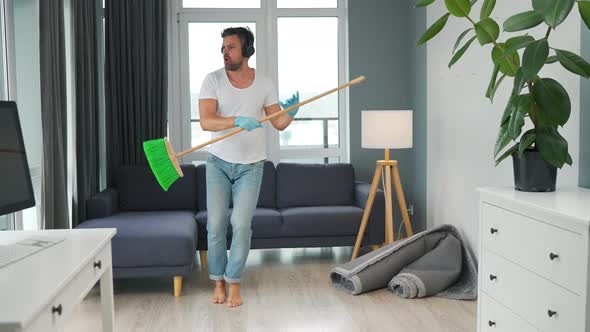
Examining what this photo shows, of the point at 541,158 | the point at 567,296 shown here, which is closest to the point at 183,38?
the point at 541,158

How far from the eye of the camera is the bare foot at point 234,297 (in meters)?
3.86

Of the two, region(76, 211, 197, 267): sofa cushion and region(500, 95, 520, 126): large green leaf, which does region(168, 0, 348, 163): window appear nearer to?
region(76, 211, 197, 267): sofa cushion

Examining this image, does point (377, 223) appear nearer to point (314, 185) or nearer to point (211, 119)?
point (314, 185)

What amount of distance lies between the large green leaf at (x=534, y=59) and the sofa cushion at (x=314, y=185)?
304 centimetres

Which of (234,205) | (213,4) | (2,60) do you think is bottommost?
(234,205)

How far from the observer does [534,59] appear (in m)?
2.36

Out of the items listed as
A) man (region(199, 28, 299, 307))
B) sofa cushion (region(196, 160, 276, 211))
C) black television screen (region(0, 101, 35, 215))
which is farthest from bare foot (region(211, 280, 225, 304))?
black television screen (region(0, 101, 35, 215))

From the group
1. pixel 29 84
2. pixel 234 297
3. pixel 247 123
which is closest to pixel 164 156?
pixel 247 123

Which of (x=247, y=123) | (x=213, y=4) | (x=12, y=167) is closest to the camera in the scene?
(x=12, y=167)

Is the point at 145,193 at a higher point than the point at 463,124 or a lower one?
lower

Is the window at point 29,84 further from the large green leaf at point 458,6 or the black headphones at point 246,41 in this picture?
the large green leaf at point 458,6

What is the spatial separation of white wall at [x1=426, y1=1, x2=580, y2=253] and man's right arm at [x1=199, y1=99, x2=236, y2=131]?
1570 millimetres

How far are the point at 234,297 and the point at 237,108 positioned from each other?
1079 millimetres

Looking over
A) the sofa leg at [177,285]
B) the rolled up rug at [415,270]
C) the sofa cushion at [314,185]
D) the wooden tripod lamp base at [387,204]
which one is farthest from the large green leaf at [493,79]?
the sofa cushion at [314,185]
